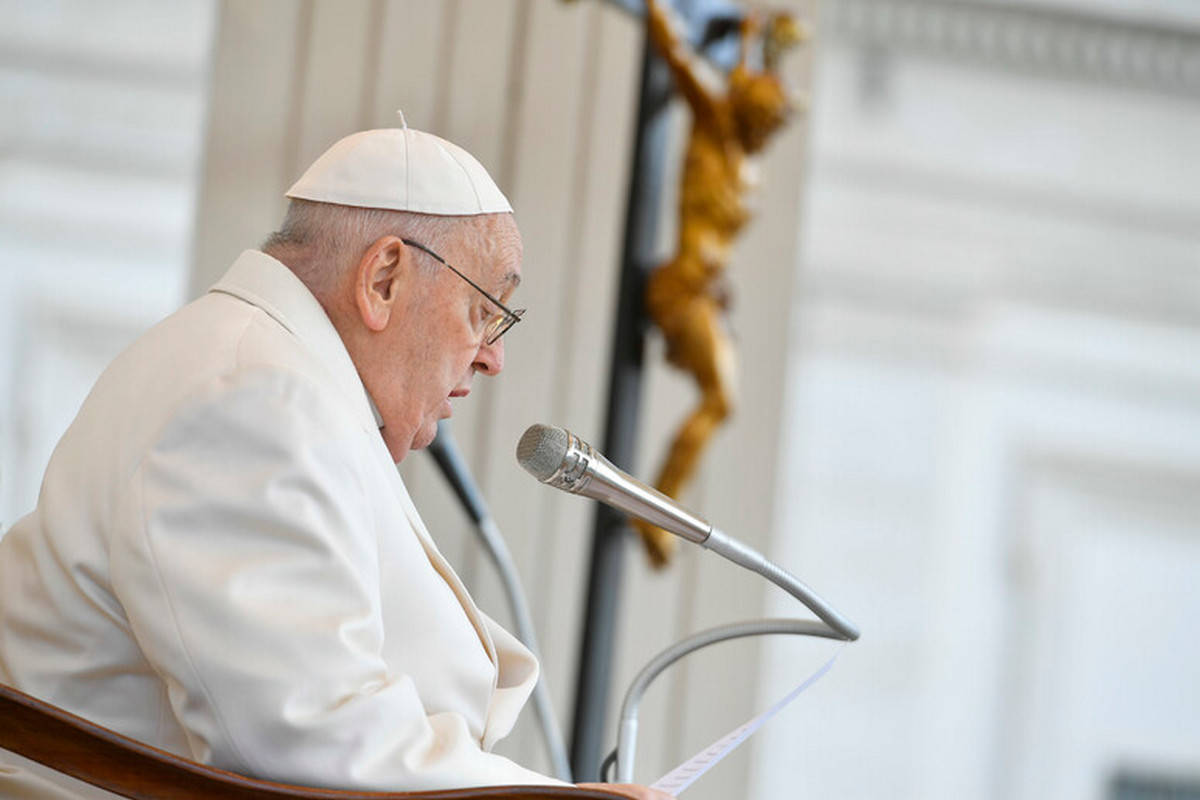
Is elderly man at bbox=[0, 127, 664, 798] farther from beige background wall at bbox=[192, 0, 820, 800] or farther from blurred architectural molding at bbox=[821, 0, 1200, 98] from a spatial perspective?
blurred architectural molding at bbox=[821, 0, 1200, 98]

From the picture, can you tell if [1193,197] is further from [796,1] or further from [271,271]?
[271,271]

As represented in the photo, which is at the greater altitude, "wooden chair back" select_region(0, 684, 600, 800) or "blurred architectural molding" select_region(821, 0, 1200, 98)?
"blurred architectural molding" select_region(821, 0, 1200, 98)

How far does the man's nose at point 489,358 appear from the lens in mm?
2199

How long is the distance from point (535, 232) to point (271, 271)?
2944 millimetres

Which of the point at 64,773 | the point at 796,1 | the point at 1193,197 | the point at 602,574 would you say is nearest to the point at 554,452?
the point at 64,773

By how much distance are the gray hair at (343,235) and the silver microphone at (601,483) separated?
292mm

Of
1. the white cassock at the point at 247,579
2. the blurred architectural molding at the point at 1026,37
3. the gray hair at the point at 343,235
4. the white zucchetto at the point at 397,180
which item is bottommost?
the white cassock at the point at 247,579

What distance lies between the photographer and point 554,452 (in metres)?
1.95

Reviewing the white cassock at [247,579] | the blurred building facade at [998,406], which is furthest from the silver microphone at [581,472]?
the blurred building facade at [998,406]

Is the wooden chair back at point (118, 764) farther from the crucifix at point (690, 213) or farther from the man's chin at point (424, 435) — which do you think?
the crucifix at point (690, 213)

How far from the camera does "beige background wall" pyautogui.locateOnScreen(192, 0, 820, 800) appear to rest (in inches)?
182

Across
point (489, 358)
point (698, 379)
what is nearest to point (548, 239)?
point (698, 379)

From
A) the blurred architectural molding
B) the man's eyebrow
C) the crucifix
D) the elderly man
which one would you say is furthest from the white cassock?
the blurred architectural molding

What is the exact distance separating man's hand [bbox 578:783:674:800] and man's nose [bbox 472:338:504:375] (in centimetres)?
61
